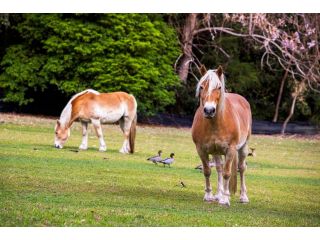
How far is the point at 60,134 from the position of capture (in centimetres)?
1420

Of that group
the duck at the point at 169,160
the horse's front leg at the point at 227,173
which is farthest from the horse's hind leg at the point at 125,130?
the horse's front leg at the point at 227,173

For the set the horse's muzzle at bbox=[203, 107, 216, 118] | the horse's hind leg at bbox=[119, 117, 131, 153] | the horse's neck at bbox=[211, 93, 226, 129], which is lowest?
the horse's hind leg at bbox=[119, 117, 131, 153]

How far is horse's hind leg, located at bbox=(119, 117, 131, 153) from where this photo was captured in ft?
50.1

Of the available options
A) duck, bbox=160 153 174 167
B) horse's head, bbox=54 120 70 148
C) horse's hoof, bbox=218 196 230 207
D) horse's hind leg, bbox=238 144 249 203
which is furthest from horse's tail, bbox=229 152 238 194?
horse's head, bbox=54 120 70 148

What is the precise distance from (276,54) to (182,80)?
198 centimetres

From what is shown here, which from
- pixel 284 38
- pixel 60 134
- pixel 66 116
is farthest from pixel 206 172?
pixel 284 38

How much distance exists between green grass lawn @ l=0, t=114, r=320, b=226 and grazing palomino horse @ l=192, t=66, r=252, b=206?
1.28 feet

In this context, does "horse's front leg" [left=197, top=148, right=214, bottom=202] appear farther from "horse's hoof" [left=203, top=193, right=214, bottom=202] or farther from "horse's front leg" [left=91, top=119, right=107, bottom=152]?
"horse's front leg" [left=91, top=119, right=107, bottom=152]

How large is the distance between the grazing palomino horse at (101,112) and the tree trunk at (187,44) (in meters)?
1.00

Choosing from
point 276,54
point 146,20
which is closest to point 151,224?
point 146,20

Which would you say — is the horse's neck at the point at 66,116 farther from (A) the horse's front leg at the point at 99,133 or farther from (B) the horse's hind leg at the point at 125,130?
(B) the horse's hind leg at the point at 125,130

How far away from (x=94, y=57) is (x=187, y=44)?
10.9 ft

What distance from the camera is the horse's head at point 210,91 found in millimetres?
9219

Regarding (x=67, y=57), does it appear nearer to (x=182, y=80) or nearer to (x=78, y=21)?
(x=78, y=21)
